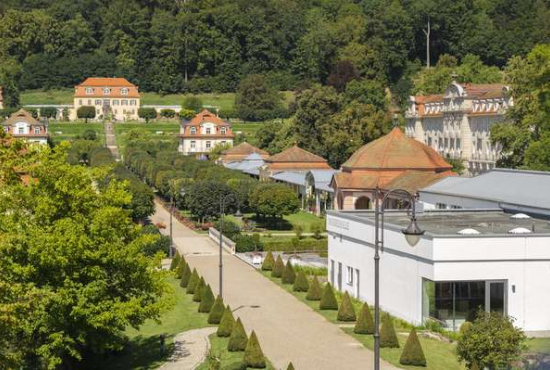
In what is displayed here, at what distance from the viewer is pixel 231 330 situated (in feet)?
124

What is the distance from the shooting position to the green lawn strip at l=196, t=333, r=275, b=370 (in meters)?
32.9

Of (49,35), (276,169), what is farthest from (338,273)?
(49,35)

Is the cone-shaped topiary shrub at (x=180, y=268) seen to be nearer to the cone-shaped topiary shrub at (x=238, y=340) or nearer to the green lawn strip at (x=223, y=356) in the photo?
the green lawn strip at (x=223, y=356)

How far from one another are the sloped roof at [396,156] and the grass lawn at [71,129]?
64829mm

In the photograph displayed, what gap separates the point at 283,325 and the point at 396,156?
38.1 metres

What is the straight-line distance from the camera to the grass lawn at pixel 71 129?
13750cm

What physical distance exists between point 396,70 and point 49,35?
6054cm

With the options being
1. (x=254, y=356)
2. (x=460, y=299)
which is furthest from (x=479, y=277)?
(x=254, y=356)

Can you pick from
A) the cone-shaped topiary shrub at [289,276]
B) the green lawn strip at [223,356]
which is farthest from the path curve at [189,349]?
the cone-shaped topiary shrub at [289,276]

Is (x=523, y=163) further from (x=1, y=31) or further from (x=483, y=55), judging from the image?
(x=1, y=31)

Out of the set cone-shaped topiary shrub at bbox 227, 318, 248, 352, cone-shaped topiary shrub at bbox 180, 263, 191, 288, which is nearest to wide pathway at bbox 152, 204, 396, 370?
cone-shaped topiary shrub at bbox 227, 318, 248, 352

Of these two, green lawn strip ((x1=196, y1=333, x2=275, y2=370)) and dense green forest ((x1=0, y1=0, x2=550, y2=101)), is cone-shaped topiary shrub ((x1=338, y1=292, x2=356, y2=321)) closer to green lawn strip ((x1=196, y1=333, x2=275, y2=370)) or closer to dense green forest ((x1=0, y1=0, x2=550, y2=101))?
green lawn strip ((x1=196, y1=333, x2=275, y2=370))

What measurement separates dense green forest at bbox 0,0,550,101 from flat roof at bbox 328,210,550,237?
98869 millimetres

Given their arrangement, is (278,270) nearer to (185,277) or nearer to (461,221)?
(185,277)
